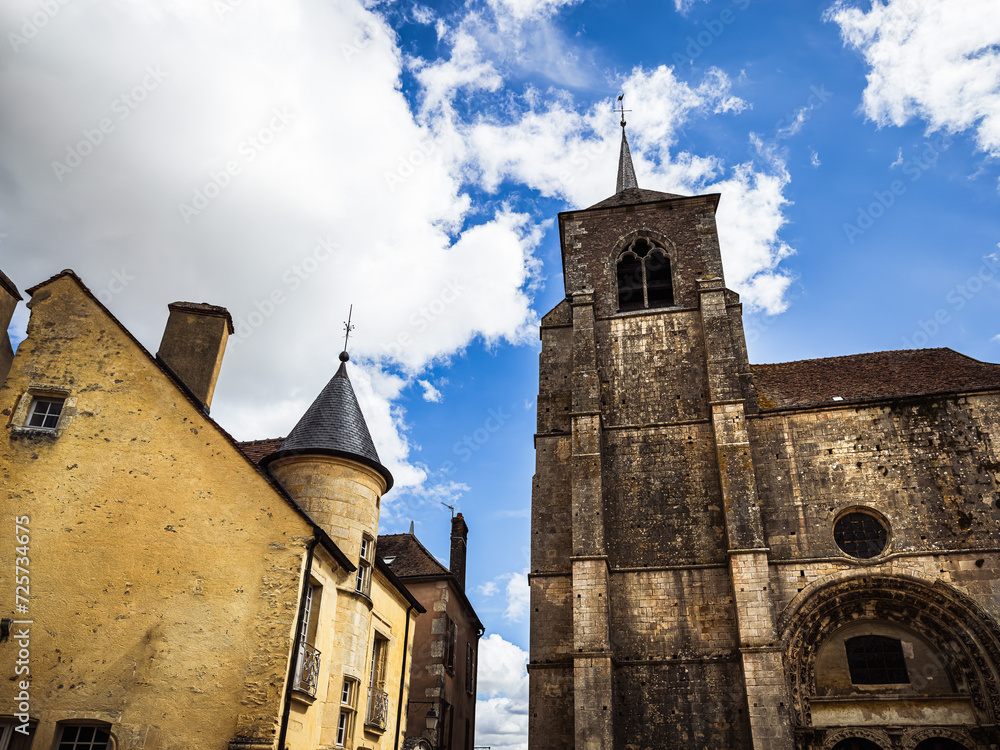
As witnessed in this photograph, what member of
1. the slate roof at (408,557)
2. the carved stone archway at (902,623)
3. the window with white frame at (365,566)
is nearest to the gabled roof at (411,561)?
the slate roof at (408,557)

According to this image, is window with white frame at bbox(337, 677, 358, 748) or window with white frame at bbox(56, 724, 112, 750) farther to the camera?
window with white frame at bbox(337, 677, 358, 748)

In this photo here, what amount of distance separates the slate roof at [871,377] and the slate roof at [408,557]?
9768mm

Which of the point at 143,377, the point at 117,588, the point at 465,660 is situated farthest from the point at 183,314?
the point at 465,660

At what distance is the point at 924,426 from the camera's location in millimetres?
15984

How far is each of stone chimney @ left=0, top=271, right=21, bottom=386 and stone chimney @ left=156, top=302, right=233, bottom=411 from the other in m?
2.44

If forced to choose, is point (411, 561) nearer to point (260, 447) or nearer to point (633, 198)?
point (260, 447)

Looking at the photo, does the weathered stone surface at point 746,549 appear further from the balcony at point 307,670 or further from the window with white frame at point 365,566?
the balcony at point 307,670

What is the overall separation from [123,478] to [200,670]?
2.68 metres

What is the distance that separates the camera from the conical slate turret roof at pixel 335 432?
11016mm

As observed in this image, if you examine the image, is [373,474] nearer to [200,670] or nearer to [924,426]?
[200,670]

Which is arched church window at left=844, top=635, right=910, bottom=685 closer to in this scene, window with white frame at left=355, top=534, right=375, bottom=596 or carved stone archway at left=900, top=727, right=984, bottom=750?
carved stone archway at left=900, top=727, right=984, bottom=750

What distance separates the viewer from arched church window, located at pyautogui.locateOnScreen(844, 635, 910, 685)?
47.1 feet

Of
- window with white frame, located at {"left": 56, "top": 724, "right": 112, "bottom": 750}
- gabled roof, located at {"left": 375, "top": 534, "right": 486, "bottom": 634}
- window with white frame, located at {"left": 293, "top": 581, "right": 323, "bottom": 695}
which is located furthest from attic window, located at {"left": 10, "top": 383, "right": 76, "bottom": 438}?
gabled roof, located at {"left": 375, "top": 534, "right": 486, "bottom": 634}

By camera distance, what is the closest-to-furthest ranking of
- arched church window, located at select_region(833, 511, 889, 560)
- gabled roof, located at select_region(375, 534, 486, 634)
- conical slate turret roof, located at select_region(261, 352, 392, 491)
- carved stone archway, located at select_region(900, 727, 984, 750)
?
conical slate turret roof, located at select_region(261, 352, 392, 491) → carved stone archway, located at select_region(900, 727, 984, 750) → arched church window, located at select_region(833, 511, 889, 560) → gabled roof, located at select_region(375, 534, 486, 634)
